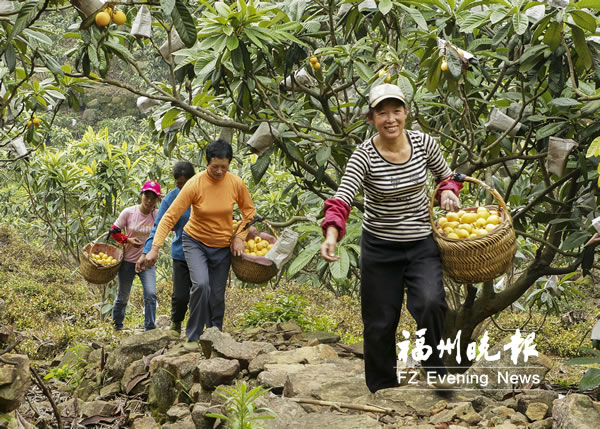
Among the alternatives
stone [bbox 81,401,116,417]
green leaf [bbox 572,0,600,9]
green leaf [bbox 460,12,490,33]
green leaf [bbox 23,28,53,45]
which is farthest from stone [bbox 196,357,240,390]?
green leaf [bbox 572,0,600,9]

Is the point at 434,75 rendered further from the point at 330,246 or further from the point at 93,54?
the point at 93,54

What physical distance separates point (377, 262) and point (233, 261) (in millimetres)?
1679

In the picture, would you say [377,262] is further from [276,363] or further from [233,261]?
[233,261]

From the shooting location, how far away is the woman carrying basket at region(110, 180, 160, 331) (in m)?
5.91

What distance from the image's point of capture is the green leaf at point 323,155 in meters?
4.23

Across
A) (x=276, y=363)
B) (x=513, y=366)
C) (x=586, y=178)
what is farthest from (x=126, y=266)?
(x=586, y=178)

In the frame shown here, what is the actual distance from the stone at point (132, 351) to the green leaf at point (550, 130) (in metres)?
2.95

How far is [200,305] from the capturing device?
4742 mm

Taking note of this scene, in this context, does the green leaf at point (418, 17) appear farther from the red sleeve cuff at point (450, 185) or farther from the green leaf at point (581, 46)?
the red sleeve cuff at point (450, 185)

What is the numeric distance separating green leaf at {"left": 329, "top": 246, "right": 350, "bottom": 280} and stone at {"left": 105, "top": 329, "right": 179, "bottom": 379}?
71.4 inches

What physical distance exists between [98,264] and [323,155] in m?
2.61

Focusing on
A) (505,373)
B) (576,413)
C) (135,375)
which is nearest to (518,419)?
(576,413)

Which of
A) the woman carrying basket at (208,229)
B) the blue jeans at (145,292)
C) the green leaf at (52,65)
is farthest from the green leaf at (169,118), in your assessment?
the blue jeans at (145,292)

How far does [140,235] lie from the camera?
19.9ft
